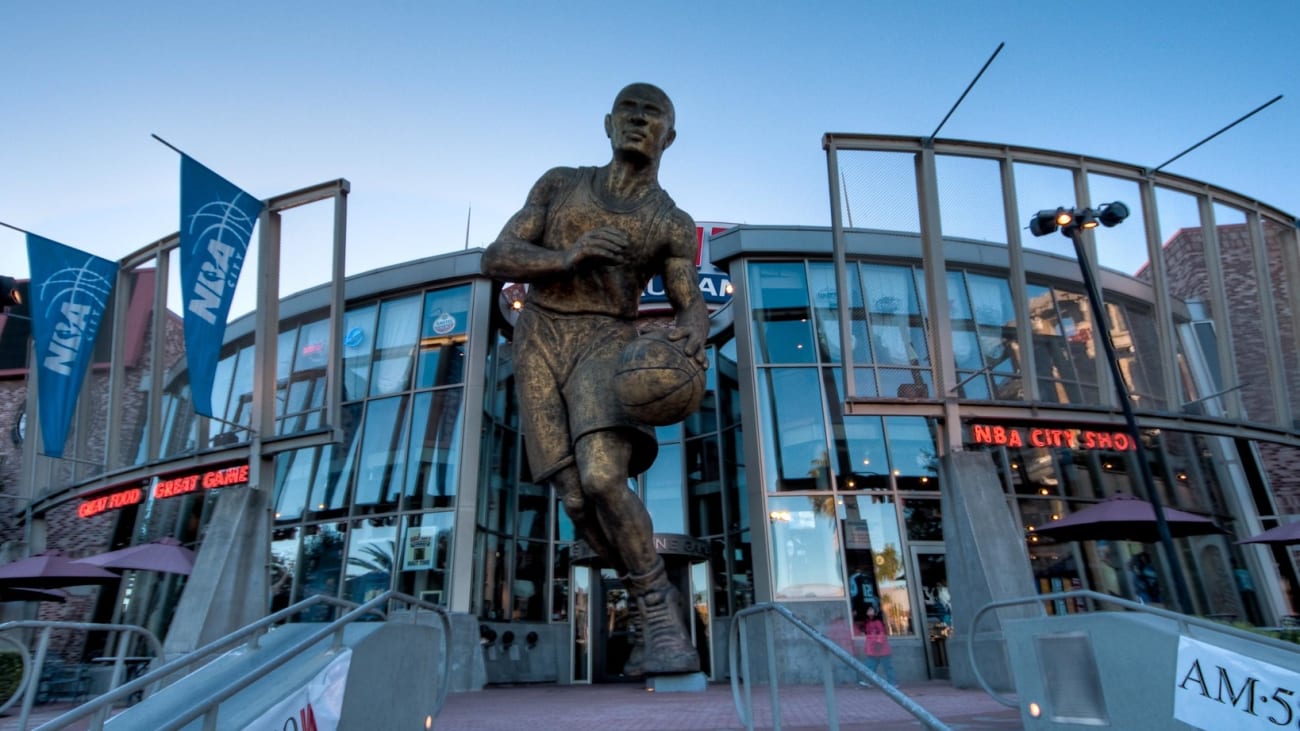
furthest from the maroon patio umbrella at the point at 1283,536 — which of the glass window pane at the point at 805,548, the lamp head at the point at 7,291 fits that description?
the lamp head at the point at 7,291

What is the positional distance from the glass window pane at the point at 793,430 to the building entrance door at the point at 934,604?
2295mm

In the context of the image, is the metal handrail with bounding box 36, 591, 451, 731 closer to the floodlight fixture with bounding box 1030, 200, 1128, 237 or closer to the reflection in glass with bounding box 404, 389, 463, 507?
the floodlight fixture with bounding box 1030, 200, 1128, 237

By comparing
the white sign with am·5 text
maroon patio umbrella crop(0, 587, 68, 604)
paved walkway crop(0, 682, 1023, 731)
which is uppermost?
maroon patio umbrella crop(0, 587, 68, 604)

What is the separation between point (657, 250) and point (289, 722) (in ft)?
8.01

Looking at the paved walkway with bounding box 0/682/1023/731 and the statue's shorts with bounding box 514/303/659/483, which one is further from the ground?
the statue's shorts with bounding box 514/303/659/483

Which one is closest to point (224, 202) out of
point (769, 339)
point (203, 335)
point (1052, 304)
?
point (203, 335)

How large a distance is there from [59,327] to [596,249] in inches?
612

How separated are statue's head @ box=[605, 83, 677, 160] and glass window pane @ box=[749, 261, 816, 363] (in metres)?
14.6

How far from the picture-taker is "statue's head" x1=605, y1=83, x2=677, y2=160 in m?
4.16

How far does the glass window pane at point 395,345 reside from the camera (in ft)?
65.6

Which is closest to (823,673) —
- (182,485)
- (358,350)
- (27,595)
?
(182,485)

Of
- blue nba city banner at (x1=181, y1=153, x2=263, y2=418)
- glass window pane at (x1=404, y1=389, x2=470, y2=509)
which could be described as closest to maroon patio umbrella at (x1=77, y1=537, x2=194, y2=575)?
blue nba city banner at (x1=181, y1=153, x2=263, y2=418)

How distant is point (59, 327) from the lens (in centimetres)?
1566

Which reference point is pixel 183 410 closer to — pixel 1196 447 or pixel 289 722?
pixel 289 722
